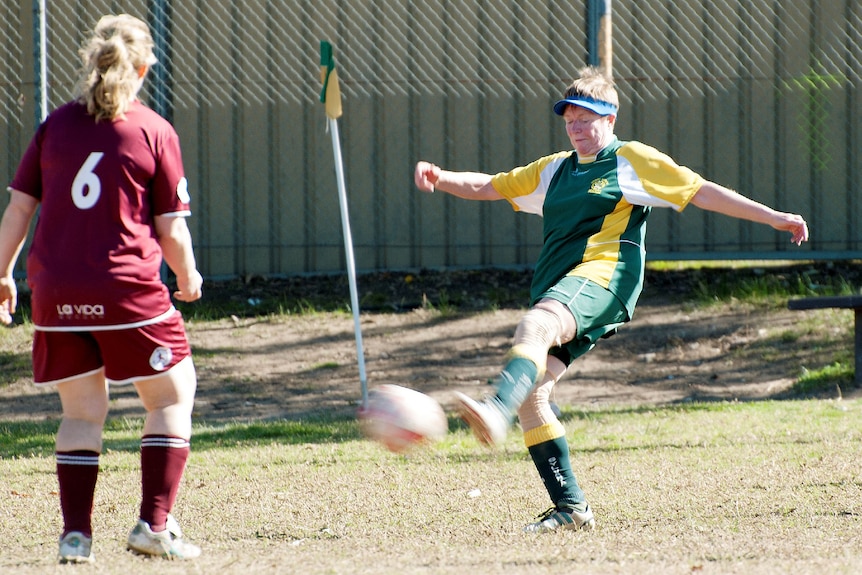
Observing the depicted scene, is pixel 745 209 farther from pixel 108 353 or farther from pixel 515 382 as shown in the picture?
pixel 108 353

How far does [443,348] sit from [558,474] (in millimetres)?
5154

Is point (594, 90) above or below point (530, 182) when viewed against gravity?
above

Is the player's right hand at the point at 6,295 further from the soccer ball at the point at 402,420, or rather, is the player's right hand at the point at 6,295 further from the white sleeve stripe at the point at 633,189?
the white sleeve stripe at the point at 633,189

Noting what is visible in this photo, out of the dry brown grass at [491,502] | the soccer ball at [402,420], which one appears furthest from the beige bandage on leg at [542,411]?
the soccer ball at [402,420]

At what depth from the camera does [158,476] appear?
12.8 feet

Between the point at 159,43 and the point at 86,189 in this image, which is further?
the point at 159,43

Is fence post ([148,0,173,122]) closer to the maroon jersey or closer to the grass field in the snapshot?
the grass field

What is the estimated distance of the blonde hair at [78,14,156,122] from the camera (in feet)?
12.0

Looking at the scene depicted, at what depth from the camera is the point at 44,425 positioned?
291 inches

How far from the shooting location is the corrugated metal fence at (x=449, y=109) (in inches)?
440

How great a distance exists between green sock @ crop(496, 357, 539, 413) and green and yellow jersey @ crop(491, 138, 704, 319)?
54 cm

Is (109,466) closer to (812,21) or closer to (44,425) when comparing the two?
(44,425)

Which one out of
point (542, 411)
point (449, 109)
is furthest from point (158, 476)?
point (449, 109)

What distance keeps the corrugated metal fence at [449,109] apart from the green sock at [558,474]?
22.6 feet
